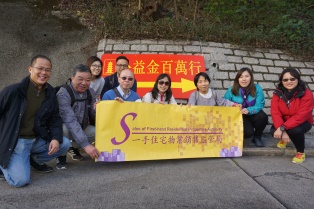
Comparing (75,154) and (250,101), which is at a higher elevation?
(250,101)

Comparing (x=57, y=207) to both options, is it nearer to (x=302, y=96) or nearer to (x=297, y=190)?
(x=297, y=190)

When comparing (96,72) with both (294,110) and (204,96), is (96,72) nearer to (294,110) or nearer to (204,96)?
(204,96)

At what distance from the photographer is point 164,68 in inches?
229

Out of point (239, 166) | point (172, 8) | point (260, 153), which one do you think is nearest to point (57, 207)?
point (239, 166)

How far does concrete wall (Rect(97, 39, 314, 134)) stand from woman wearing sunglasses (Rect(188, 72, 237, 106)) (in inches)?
64.4

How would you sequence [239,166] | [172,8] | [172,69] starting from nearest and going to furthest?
[239,166]
[172,69]
[172,8]

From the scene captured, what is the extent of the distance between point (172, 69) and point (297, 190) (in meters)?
3.55

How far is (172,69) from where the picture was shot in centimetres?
582

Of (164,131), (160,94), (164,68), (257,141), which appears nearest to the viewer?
(164,131)

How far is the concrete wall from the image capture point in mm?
6031

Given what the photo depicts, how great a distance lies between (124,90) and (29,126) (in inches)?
53.7

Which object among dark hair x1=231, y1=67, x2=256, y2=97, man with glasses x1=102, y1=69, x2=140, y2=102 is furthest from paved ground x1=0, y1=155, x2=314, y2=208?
dark hair x1=231, y1=67, x2=256, y2=97

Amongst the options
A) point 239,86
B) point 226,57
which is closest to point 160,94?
point 239,86

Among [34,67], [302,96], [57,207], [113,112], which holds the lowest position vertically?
[57,207]
